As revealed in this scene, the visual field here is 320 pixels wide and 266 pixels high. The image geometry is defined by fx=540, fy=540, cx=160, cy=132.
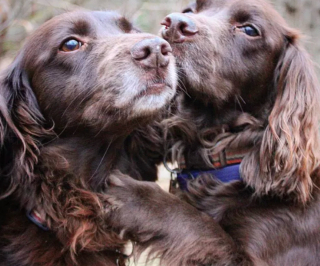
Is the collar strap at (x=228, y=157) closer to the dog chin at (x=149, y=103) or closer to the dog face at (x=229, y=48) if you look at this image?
the dog face at (x=229, y=48)

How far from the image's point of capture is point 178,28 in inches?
107

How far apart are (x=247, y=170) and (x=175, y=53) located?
0.71 m

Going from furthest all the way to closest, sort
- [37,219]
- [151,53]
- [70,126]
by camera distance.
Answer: [70,126] < [37,219] < [151,53]

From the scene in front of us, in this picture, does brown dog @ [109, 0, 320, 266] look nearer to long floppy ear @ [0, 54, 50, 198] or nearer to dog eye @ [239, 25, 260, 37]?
dog eye @ [239, 25, 260, 37]

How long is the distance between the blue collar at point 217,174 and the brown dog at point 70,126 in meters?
0.48

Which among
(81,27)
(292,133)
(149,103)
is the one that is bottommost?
(292,133)

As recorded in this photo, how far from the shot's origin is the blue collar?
289cm

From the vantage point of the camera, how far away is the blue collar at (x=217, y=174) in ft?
9.49

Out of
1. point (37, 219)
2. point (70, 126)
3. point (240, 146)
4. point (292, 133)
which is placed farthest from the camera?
point (240, 146)

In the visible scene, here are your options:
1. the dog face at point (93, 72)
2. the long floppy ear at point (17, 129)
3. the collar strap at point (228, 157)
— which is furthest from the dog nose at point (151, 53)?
the collar strap at point (228, 157)

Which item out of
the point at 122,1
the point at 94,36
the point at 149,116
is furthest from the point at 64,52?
the point at 122,1

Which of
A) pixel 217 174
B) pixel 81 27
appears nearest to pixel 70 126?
pixel 81 27

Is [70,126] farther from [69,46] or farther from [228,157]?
[228,157]

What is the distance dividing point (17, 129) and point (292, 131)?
4.60 feet
